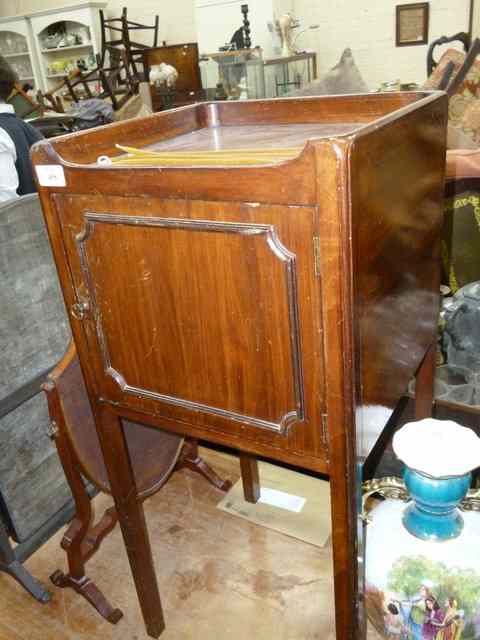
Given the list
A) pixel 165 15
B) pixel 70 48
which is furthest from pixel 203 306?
pixel 70 48

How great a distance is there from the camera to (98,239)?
0.89 m

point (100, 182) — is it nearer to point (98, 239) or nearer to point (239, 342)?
point (98, 239)

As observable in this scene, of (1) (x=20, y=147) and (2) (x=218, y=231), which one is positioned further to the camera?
(1) (x=20, y=147)

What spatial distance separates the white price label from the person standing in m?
1.42

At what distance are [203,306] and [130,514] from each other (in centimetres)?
59

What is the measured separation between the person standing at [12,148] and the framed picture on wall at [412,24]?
11.5 ft

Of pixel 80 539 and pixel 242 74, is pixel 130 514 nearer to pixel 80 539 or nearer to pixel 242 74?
pixel 80 539

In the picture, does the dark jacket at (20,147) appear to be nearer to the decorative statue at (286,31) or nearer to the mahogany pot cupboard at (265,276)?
the mahogany pot cupboard at (265,276)

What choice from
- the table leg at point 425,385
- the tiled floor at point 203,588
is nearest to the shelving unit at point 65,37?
the tiled floor at point 203,588

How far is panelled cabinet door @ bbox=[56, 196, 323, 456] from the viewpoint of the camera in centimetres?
74

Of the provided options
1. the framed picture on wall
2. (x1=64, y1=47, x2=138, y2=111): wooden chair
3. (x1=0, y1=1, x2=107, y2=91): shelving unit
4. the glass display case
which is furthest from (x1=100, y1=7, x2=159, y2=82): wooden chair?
the framed picture on wall

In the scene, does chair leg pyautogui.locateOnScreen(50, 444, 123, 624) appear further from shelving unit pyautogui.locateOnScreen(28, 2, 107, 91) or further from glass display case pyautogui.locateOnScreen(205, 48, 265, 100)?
shelving unit pyautogui.locateOnScreen(28, 2, 107, 91)

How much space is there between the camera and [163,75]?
5.50 metres

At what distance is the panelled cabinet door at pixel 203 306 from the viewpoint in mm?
744
